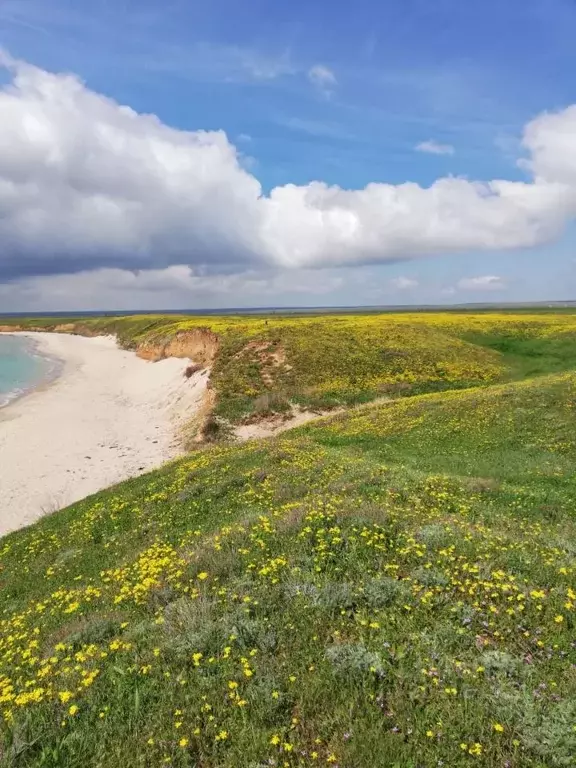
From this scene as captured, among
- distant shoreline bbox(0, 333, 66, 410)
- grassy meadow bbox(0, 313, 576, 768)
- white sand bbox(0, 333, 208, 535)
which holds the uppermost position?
grassy meadow bbox(0, 313, 576, 768)

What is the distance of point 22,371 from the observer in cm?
8969

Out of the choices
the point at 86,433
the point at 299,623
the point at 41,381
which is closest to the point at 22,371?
the point at 41,381

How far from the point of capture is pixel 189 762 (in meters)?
6.35

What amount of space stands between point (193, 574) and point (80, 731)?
391 cm

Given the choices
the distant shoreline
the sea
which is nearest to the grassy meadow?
the distant shoreline

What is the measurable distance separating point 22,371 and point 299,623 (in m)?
94.7

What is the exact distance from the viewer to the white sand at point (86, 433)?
29.9m

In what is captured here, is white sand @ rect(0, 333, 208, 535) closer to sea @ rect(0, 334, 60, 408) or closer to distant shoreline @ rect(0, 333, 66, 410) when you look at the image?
distant shoreline @ rect(0, 333, 66, 410)

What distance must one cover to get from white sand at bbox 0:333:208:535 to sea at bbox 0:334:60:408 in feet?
10.8

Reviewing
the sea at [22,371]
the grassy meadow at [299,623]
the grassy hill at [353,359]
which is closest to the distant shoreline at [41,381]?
the sea at [22,371]

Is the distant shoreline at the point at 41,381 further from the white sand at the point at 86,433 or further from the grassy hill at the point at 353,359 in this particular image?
the grassy hill at the point at 353,359

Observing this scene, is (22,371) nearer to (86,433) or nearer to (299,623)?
(86,433)

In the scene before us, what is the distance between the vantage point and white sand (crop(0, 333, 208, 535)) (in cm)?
2988

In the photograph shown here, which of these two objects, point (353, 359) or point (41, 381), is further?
point (41, 381)
